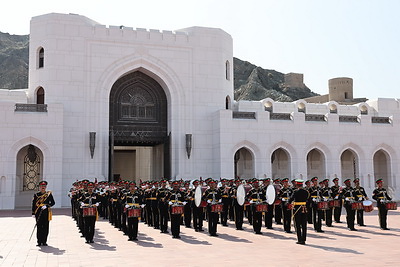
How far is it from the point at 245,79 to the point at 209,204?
81.9 m

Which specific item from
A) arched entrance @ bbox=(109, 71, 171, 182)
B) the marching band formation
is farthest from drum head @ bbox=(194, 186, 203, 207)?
arched entrance @ bbox=(109, 71, 171, 182)

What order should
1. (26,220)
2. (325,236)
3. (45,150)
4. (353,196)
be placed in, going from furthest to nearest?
(45,150), (26,220), (353,196), (325,236)

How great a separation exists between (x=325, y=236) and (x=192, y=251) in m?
4.67

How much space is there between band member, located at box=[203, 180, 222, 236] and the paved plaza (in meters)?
0.35

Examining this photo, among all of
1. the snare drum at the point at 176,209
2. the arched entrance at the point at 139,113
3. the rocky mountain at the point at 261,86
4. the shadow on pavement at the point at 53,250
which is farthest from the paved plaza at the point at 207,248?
the rocky mountain at the point at 261,86

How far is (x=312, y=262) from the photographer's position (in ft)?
28.3

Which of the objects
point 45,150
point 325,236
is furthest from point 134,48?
point 325,236

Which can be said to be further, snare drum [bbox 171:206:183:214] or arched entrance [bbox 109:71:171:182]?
arched entrance [bbox 109:71:171:182]

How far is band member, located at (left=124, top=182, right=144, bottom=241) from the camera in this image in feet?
39.6

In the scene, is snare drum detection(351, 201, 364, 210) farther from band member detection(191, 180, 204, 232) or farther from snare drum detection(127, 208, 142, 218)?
snare drum detection(127, 208, 142, 218)

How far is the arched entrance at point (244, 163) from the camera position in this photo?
93.0 ft

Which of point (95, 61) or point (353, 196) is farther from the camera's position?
point (95, 61)

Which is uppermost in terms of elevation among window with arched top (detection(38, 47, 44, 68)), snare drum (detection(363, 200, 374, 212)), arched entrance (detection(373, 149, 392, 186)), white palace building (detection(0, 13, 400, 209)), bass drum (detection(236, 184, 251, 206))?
window with arched top (detection(38, 47, 44, 68))

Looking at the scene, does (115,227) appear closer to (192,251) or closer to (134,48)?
(192,251)
